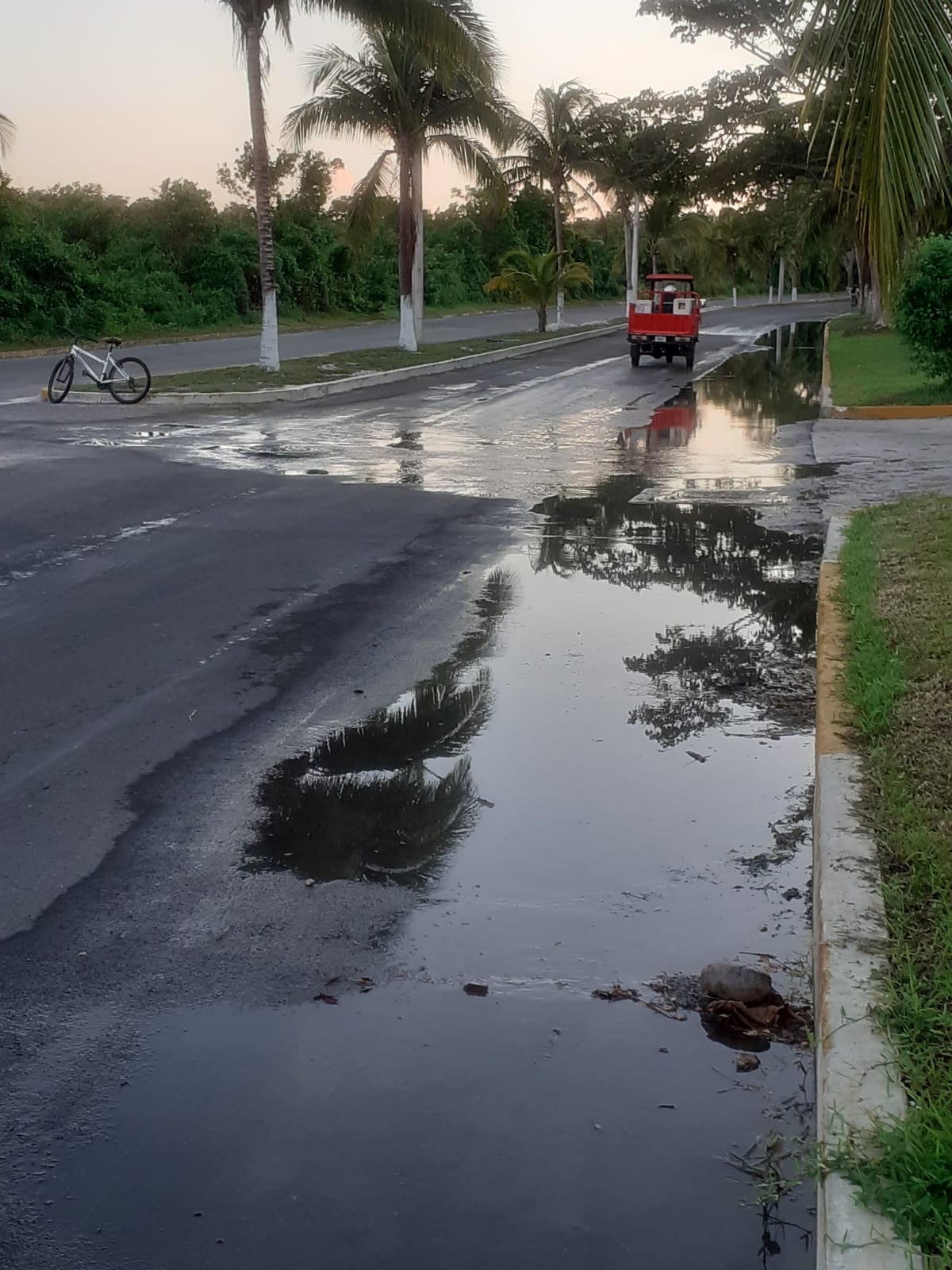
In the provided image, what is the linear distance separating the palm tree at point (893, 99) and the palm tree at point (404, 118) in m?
29.0

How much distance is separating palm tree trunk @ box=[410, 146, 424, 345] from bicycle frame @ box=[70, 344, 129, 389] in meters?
14.4

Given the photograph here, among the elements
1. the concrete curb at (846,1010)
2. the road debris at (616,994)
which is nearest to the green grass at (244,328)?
the concrete curb at (846,1010)

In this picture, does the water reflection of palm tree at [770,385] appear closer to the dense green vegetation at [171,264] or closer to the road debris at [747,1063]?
the dense green vegetation at [171,264]

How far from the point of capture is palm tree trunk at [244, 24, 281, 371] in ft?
85.9

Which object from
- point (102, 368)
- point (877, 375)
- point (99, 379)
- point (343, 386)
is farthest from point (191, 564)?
point (877, 375)

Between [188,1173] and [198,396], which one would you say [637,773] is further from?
[198,396]

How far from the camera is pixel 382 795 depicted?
586 cm

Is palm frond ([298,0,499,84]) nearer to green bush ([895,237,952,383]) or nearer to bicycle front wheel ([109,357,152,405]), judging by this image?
bicycle front wheel ([109,357,152,405])

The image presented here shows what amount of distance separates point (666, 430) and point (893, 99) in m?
14.4

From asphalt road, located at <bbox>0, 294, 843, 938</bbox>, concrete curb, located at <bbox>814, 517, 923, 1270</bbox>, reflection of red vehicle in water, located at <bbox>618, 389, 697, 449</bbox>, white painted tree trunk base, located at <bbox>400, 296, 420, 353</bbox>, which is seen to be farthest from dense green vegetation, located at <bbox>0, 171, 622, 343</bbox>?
concrete curb, located at <bbox>814, 517, 923, 1270</bbox>

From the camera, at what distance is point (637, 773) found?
20.1 ft

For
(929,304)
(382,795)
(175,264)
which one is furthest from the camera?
(175,264)

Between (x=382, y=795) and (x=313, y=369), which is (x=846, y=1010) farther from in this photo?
(x=313, y=369)

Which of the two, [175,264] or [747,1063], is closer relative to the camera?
[747,1063]
